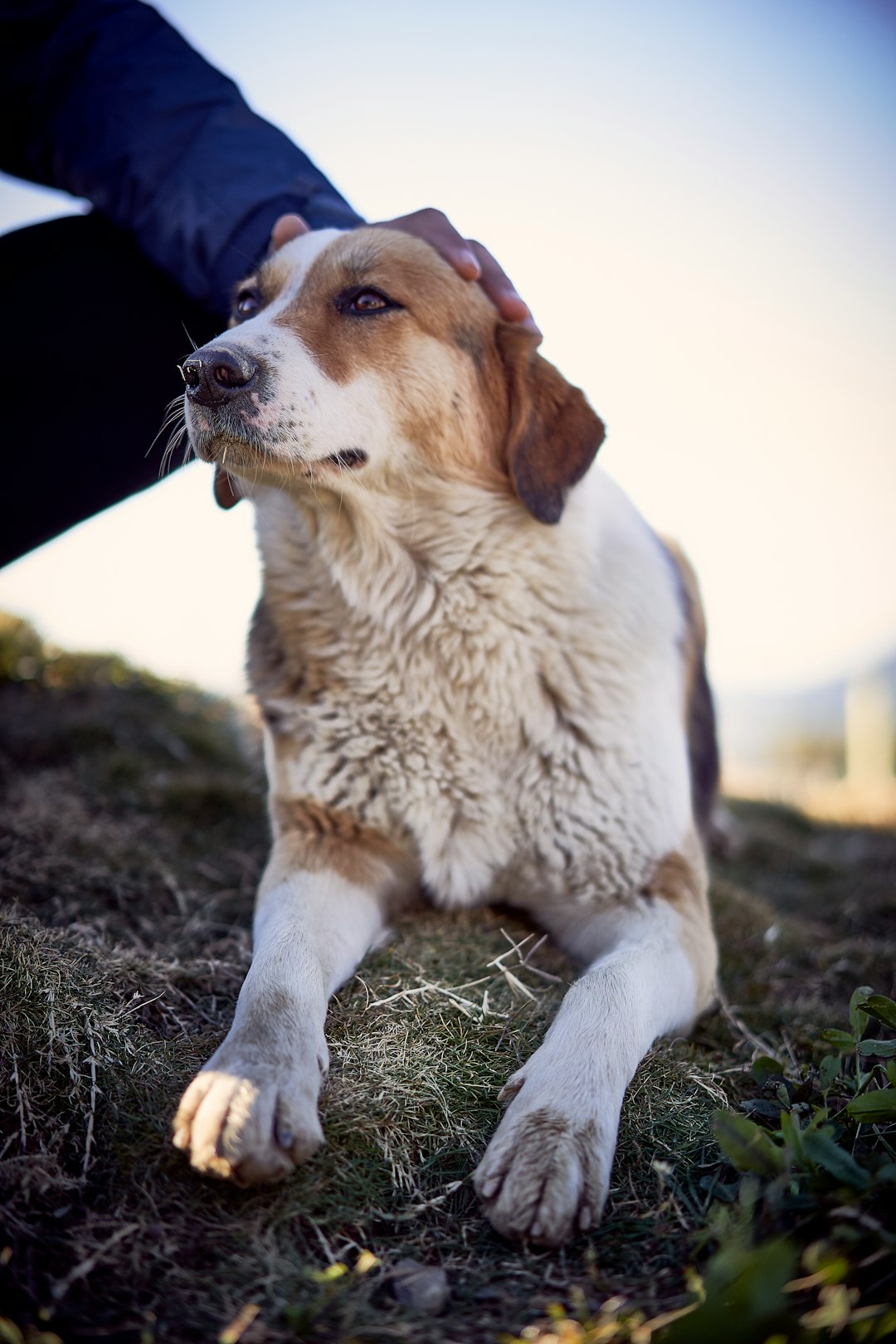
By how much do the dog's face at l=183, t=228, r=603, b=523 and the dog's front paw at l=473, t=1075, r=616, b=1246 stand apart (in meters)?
1.49

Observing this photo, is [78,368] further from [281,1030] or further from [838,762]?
[838,762]

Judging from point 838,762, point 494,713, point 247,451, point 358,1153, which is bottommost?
point 838,762

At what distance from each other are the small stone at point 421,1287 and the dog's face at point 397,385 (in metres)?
1.71

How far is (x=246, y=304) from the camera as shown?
8.93ft

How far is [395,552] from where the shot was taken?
2592 mm

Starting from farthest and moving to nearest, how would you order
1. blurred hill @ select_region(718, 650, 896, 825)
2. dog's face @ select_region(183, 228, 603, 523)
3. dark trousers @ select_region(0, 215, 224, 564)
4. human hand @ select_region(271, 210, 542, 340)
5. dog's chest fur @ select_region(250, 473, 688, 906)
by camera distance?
blurred hill @ select_region(718, 650, 896, 825)
dark trousers @ select_region(0, 215, 224, 564)
human hand @ select_region(271, 210, 542, 340)
dog's chest fur @ select_region(250, 473, 688, 906)
dog's face @ select_region(183, 228, 603, 523)

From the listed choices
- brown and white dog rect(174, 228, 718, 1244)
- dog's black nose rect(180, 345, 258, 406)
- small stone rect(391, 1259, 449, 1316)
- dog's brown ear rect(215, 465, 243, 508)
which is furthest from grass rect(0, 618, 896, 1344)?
dog's black nose rect(180, 345, 258, 406)

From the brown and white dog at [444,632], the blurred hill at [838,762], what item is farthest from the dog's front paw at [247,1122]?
the blurred hill at [838,762]

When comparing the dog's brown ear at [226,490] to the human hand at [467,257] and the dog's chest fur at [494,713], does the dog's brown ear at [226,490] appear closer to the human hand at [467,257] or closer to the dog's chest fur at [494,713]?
the dog's chest fur at [494,713]

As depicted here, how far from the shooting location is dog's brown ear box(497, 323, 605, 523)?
8.20 feet

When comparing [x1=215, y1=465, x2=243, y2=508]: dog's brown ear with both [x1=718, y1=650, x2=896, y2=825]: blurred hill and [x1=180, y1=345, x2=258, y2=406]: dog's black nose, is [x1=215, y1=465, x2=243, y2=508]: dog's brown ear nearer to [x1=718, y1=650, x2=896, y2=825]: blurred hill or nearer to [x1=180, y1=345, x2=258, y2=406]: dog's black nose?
[x1=180, y1=345, x2=258, y2=406]: dog's black nose

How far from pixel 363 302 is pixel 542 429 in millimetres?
591

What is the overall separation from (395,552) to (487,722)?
54cm

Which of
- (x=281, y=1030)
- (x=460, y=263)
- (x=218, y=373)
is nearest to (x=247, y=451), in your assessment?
(x=218, y=373)
